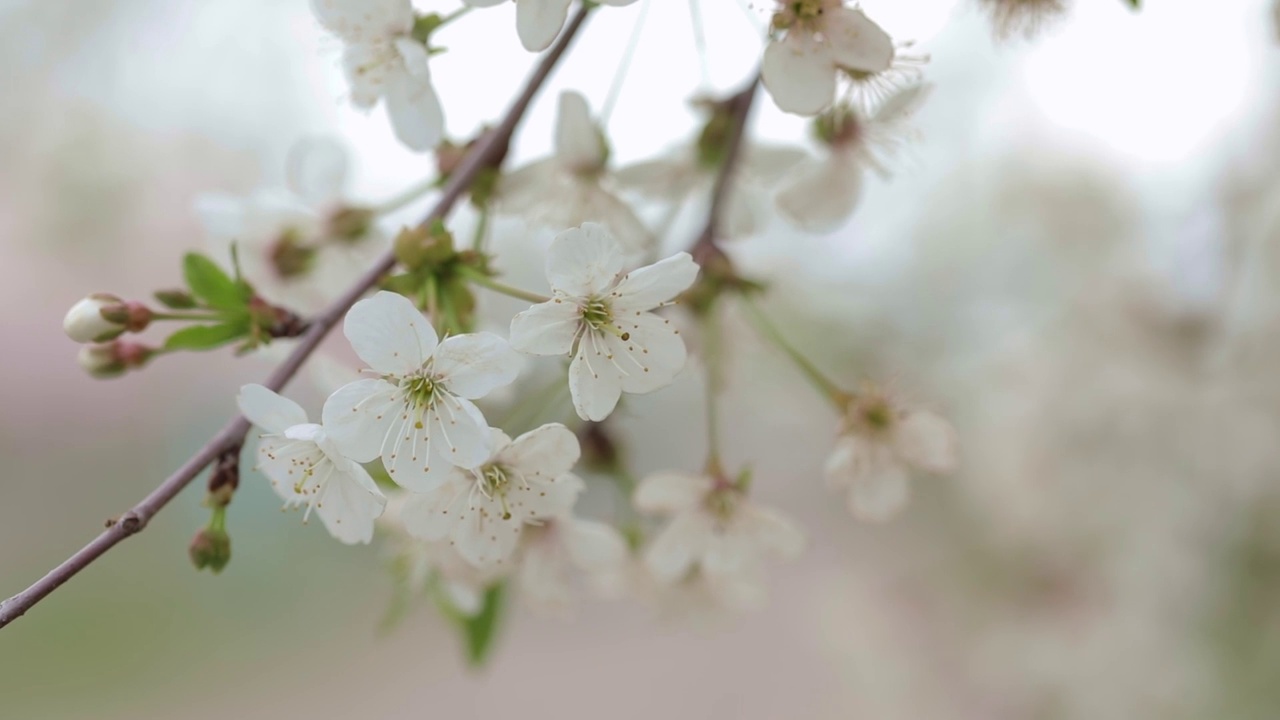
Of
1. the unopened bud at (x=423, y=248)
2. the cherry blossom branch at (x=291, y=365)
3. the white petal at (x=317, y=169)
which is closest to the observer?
the cherry blossom branch at (x=291, y=365)

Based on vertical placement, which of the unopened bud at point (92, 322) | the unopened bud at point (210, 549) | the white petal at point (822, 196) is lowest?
the white petal at point (822, 196)

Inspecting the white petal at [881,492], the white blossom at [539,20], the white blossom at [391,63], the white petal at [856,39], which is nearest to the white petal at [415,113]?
the white blossom at [391,63]

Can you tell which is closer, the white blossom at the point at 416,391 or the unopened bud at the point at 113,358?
the white blossom at the point at 416,391

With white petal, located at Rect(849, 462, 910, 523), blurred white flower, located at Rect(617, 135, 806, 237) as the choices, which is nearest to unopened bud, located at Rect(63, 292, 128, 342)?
blurred white flower, located at Rect(617, 135, 806, 237)

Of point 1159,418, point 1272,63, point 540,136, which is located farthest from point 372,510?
point 1272,63

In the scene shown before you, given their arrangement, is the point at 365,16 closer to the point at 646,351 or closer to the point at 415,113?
the point at 415,113

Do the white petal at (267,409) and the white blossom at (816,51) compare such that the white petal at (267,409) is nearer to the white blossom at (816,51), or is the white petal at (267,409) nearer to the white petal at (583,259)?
the white petal at (583,259)
